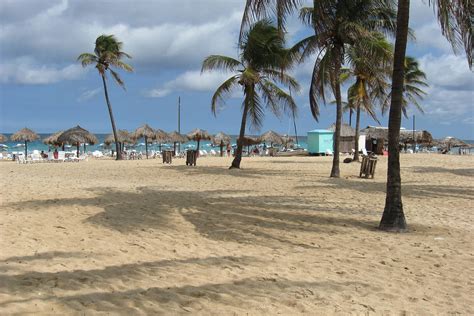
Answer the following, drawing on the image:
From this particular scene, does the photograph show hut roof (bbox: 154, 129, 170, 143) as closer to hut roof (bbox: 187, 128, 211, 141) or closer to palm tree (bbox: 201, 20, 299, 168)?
hut roof (bbox: 187, 128, 211, 141)

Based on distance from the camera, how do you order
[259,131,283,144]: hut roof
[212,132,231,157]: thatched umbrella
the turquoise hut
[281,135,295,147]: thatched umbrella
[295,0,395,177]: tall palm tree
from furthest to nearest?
[281,135,295,147]: thatched umbrella, [259,131,283,144]: hut roof, [212,132,231,157]: thatched umbrella, the turquoise hut, [295,0,395,177]: tall palm tree

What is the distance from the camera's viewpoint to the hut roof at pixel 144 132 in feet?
121

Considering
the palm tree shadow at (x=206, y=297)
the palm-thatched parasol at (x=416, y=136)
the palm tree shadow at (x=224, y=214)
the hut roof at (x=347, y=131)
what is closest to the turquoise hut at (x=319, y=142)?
the hut roof at (x=347, y=131)

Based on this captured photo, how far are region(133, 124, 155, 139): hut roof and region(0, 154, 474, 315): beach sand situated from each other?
2697 centimetres

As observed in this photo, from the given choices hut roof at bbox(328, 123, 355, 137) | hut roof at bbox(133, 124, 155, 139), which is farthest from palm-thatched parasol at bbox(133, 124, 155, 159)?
hut roof at bbox(328, 123, 355, 137)

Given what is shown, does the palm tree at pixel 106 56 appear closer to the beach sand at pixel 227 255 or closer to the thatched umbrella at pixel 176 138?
the thatched umbrella at pixel 176 138

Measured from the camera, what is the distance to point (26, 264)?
4.66 meters

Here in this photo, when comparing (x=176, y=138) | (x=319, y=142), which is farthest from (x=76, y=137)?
(x=319, y=142)

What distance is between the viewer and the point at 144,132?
122ft

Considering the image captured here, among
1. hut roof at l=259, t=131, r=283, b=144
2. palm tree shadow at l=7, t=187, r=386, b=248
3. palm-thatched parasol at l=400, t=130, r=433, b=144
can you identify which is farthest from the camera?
palm-thatched parasol at l=400, t=130, r=433, b=144

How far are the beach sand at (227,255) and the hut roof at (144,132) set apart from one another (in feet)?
88.5

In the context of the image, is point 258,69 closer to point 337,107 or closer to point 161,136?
point 337,107

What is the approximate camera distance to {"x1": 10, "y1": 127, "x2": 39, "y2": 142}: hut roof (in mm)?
34719

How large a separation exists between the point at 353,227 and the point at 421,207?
109 inches
